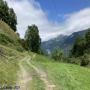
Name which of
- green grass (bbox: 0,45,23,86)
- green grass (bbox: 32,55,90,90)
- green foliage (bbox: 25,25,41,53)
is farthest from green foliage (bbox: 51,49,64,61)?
green grass (bbox: 32,55,90,90)

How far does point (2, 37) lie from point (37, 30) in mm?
61002

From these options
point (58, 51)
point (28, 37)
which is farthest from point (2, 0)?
point (58, 51)

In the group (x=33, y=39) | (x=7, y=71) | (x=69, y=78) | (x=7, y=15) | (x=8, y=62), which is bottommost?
(x=69, y=78)

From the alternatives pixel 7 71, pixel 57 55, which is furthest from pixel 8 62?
pixel 57 55

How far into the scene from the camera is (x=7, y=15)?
178m

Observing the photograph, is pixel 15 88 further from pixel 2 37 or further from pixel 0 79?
pixel 2 37

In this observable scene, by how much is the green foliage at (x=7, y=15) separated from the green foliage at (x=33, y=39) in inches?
575

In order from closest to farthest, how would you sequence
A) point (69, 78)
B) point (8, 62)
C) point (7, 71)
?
point (69, 78) < point (7, 71) < point (8, 62)

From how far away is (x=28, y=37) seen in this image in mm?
172500

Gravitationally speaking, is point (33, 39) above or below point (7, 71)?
above

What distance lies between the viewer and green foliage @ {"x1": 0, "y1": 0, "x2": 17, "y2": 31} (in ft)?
559

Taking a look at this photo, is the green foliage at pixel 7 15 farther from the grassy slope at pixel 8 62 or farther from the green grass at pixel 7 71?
the green grass at pixel 7 71

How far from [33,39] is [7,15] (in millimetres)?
22482

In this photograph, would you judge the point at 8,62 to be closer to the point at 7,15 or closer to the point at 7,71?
the point at 7,71
